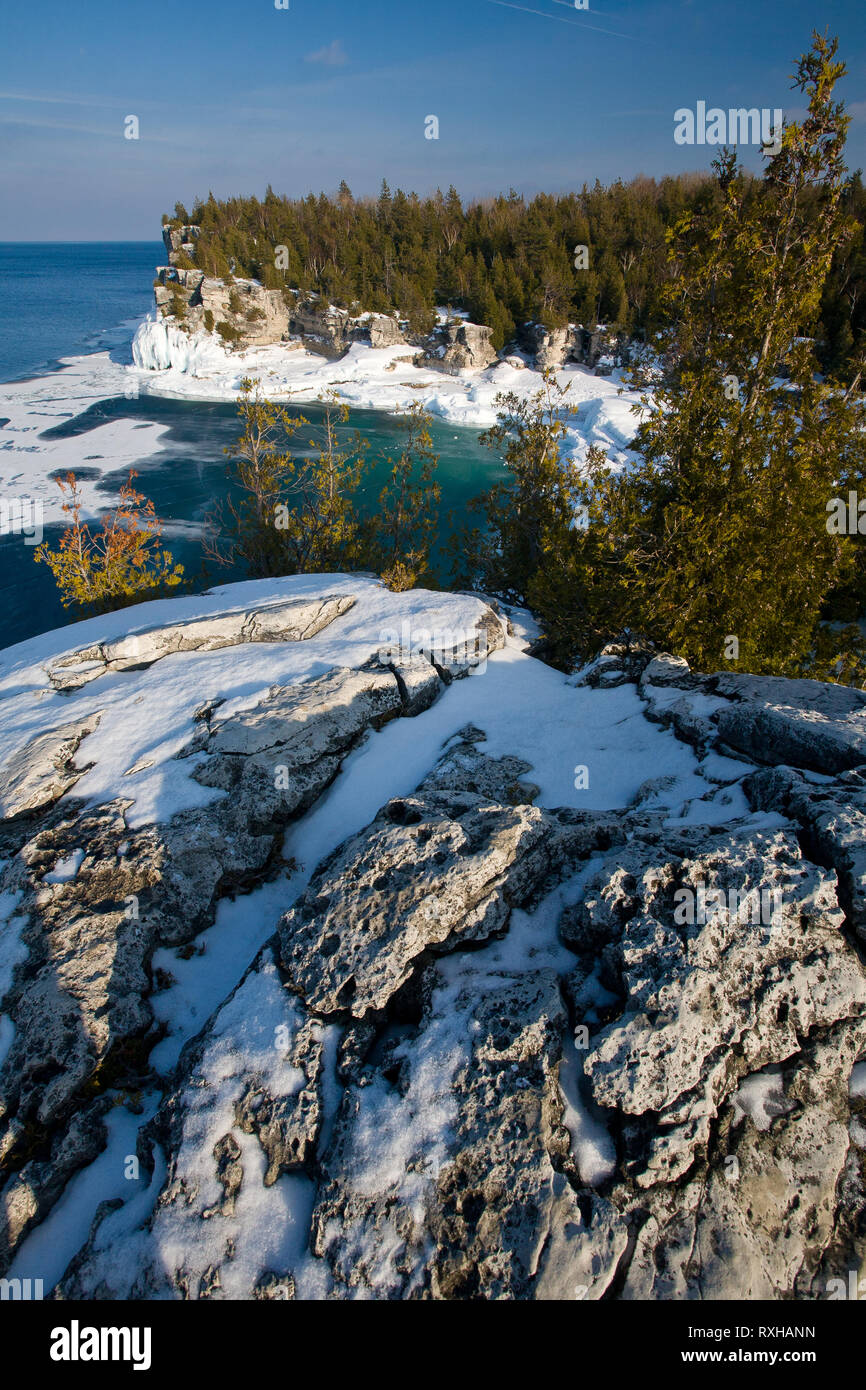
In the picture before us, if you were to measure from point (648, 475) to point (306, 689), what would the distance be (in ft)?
26.1

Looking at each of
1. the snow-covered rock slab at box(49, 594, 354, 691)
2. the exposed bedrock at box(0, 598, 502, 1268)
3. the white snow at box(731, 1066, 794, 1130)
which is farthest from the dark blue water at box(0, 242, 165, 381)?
the white snow at box(731, 1066, 794, 1130)

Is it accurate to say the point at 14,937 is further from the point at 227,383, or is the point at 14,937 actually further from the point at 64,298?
the point at 64,298

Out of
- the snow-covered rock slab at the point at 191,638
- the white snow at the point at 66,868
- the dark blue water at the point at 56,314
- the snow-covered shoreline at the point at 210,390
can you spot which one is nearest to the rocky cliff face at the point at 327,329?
the snow-covered shoreline at the point at 210,390

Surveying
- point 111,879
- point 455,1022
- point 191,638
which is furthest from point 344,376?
point 455,1022

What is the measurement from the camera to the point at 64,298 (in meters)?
142

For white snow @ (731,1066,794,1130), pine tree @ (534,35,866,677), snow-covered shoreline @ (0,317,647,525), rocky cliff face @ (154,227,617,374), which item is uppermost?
rocky cliff face @ (154,227,617,374)

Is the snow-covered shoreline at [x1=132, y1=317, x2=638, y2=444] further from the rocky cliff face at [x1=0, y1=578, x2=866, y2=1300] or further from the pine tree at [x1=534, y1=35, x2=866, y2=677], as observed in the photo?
the rocky cliff face at [x1=0, y1=578, x2=866, y2=1300]

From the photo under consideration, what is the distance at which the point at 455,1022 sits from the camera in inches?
211

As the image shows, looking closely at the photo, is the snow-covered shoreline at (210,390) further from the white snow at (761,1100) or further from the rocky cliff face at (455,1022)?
the white snow at (761,1100)

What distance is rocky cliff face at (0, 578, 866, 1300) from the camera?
174 inches

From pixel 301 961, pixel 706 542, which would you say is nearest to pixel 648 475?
pixel 706 542

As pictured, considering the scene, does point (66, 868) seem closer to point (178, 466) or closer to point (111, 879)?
point (111, 879)

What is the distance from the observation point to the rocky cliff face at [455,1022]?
443cm

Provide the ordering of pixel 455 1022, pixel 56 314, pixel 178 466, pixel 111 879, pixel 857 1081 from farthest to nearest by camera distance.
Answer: pixel 56 314, pixel 178 466, pixel 111 879, pixel 455 1022, pixel 857 1081
